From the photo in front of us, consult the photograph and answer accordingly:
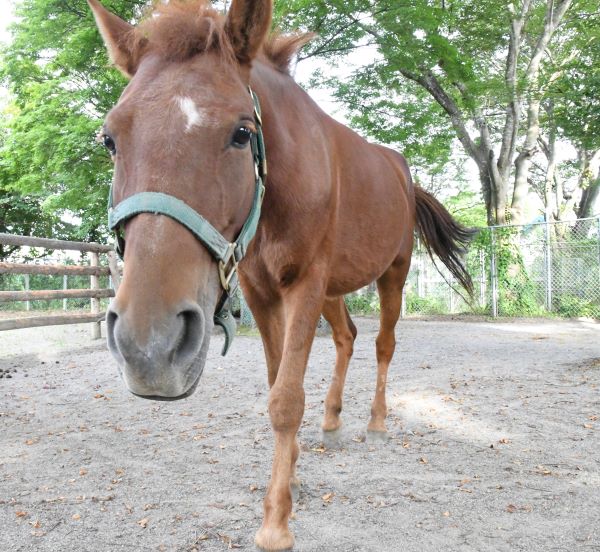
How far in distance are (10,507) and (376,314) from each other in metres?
13.9

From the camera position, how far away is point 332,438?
3785mm

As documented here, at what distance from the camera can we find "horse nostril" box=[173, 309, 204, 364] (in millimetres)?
1438

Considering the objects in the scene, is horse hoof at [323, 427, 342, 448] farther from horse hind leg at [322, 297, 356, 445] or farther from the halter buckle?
the halter buckle

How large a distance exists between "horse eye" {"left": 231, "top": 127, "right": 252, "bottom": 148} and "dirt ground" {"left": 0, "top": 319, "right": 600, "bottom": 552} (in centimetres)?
172

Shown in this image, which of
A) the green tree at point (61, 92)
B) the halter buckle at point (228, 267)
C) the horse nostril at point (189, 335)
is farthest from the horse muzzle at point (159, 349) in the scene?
the green tree at point (61, 92)

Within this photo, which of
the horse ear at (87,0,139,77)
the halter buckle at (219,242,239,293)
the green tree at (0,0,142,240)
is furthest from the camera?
the green tree at (0,0,142,240)

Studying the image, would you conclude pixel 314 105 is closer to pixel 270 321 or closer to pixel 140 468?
pixel 270 321

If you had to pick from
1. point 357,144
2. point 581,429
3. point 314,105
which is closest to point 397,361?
point 581,429

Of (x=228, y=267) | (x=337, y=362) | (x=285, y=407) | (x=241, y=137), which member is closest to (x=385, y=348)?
(x=337, y=362)

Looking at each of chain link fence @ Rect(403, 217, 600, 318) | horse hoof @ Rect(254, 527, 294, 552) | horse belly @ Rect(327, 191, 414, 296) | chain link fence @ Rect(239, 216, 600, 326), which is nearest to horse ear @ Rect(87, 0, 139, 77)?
horse belly @ Rect(327, 191, 414, 296)

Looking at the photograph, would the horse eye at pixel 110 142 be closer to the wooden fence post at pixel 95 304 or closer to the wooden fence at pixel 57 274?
the wooden fence at pixel 57 274

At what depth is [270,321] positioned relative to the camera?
9.66ft

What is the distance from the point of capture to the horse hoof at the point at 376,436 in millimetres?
3846

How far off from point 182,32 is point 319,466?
261cm
